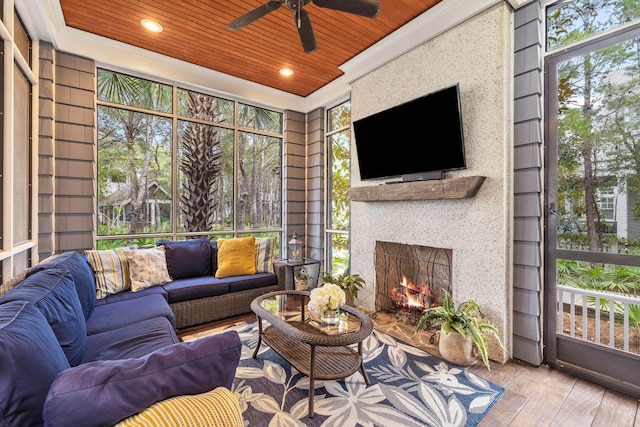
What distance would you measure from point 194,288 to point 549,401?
3.13m

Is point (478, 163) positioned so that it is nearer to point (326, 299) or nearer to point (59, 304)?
point (326, 299)

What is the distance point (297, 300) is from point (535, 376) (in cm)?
196

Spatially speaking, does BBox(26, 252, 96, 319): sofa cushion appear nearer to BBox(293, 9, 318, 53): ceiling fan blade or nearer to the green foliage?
the green foliage

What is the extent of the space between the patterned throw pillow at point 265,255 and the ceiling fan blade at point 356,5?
2.70 m

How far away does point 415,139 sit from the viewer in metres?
3.00

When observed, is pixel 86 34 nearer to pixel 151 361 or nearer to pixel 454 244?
pixel 151 361

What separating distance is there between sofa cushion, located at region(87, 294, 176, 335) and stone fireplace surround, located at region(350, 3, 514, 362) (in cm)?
247

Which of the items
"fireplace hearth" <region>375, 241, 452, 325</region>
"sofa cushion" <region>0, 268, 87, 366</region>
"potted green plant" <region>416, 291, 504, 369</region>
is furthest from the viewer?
"fireplace hearth" <region>375, 241, 452, 325</region>

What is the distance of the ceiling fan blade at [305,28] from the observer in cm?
225

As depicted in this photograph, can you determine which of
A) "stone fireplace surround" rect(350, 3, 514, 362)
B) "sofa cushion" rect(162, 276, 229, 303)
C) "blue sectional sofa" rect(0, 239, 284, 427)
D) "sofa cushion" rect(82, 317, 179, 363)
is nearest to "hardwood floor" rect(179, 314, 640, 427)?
"stone fireplace surround" rect(350, 3, 514, 362)

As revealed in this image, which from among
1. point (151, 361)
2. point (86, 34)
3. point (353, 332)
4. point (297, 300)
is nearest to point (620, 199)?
point (353, 332)

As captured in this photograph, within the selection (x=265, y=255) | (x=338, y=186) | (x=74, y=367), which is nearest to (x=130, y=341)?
(x=74, y=367)

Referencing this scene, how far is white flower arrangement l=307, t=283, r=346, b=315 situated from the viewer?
2143mm

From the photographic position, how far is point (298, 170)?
498 centimetres
